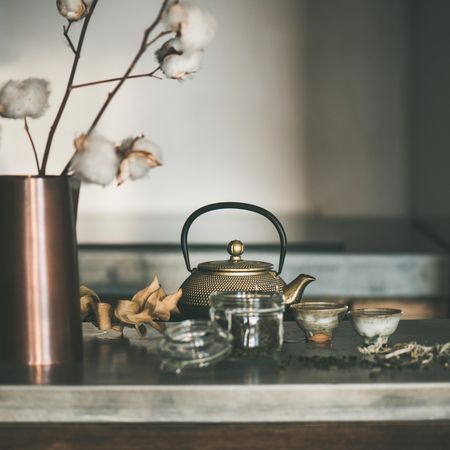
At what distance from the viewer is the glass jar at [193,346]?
1.25m

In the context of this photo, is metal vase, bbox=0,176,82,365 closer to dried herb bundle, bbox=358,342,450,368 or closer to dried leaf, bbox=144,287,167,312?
dried leaf, bbox=144,287,167,312

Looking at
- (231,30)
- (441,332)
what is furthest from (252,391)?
(231,30)

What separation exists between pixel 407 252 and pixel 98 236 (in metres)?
1.63

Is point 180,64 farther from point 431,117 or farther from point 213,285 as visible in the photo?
point 431,117

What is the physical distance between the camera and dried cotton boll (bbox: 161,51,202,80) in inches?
54.0

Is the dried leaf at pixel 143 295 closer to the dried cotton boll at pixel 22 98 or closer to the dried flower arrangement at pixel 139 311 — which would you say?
the dried flower arrangement at pixel 139 311

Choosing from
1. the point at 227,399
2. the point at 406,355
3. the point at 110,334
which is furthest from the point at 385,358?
the point at 110,334

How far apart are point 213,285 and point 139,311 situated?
8.2 inches

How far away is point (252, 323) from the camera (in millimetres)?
1327

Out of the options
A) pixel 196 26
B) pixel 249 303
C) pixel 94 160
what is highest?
pixel 196 26

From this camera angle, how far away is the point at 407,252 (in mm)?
3748

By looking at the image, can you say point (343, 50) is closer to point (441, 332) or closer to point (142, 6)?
point (142, 6)

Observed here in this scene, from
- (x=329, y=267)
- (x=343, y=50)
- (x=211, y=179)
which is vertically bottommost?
(x=329, y=267)

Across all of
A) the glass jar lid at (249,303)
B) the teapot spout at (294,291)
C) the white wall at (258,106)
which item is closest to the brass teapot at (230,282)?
the teapot spout at (294,291)
